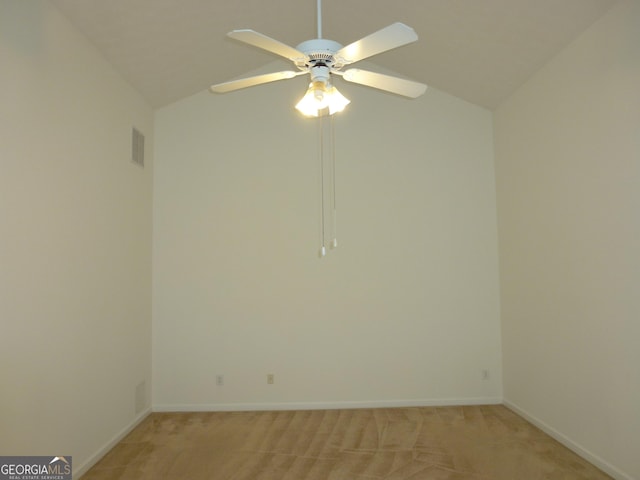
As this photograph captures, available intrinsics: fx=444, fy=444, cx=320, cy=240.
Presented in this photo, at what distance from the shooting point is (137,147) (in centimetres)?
401

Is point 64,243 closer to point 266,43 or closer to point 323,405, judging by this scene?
point 266,43

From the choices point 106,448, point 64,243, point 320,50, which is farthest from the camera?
point 106,448

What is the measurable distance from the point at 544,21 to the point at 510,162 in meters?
1.38

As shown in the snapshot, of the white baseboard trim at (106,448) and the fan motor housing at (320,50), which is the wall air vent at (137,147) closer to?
the white baseboard trim at (106,448)

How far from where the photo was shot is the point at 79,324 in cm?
297

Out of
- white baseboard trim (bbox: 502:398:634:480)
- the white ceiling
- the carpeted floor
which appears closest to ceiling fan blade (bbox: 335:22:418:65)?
the white ceiling

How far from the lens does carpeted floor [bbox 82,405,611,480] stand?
2.94 m

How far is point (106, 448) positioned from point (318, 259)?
2350 millimetres

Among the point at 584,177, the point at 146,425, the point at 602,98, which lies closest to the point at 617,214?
the point at 584,177

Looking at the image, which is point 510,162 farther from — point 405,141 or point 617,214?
point 617,214

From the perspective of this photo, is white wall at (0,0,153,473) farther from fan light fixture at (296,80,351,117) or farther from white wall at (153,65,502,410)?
fan light fixture at (296,80,351,117)

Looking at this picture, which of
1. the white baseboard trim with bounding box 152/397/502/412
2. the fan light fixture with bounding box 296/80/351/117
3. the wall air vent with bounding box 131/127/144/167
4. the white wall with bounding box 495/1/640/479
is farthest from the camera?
the white baseboard trim with bounding box 152/397/502/412

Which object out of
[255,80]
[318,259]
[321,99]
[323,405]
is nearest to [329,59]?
[321,99]

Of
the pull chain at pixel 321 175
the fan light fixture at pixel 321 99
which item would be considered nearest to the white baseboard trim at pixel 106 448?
the pull chain at pixel 321 175
